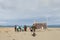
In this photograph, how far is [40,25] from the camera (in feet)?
51.6

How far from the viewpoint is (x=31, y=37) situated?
33.5 ft

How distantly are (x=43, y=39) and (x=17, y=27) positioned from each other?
535 cm

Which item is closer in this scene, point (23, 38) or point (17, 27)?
point (23, 38)

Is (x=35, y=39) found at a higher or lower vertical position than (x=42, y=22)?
lower

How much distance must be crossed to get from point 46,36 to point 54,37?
1.51 feet

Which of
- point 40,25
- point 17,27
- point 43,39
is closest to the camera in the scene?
point 43,39

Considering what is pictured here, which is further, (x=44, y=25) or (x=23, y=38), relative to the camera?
(x=44, y=25)

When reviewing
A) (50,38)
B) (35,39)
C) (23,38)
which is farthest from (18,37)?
(50,38)

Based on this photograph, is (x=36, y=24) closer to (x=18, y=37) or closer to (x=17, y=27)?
(x=17, y=27)

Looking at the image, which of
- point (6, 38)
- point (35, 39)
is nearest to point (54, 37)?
point (35, 39)

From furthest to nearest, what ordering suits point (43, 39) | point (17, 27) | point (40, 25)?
point (40, 25) → point (17, 27) → point (43, 39)

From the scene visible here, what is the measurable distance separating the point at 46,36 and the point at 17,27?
487 centimetres

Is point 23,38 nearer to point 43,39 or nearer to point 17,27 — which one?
point 43,39

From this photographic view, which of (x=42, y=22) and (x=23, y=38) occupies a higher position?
(x=42, y=22)
